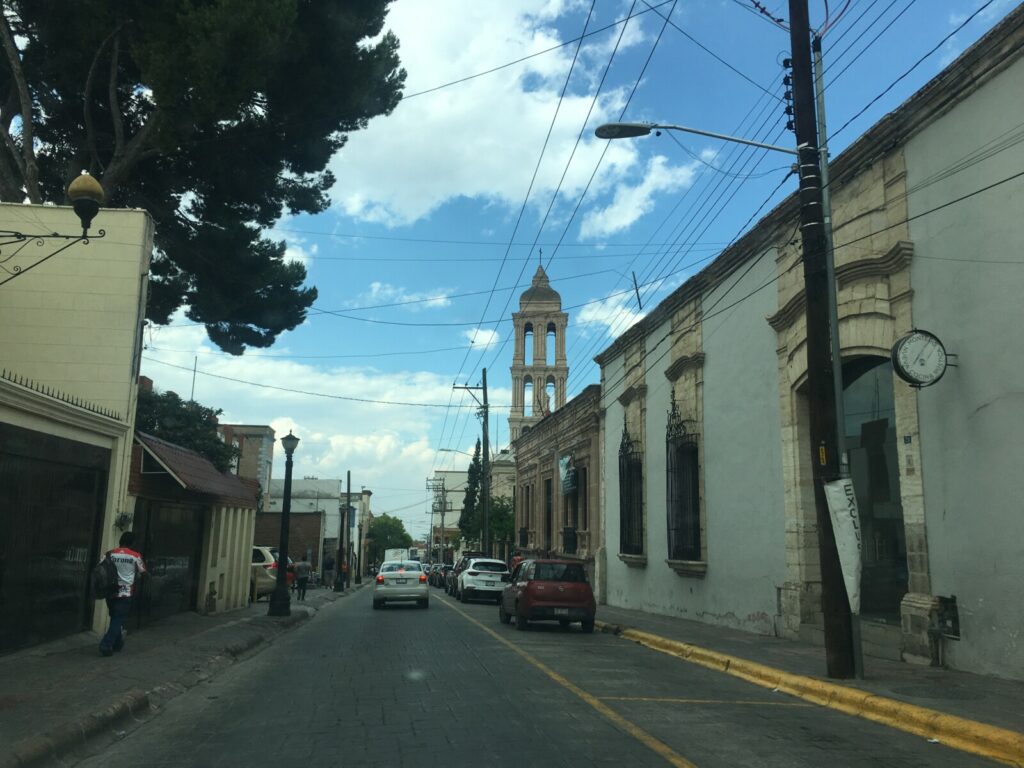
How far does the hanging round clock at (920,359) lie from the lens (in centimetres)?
1122

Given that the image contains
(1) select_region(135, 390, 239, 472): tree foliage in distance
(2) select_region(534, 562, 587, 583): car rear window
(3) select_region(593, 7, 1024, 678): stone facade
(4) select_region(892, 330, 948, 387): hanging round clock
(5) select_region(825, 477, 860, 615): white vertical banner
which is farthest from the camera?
(1) select_region(135, 390, 239, 472): tree foliage in distance

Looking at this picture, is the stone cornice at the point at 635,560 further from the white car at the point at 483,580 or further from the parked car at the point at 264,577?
the parked car at the point at 264,577

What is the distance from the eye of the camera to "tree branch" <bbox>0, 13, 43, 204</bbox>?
15.6 meters

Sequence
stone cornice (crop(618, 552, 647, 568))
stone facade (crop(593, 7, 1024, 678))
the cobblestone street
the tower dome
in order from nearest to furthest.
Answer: the cobblestone street < stone facade (crop(593, 7, 1024, 678)) < stone cornice (crop(618, 552, 647, 568)) < the tower dome

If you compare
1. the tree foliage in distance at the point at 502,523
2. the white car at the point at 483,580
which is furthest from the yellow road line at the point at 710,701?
the tree foliage in distance at the point at 502,523

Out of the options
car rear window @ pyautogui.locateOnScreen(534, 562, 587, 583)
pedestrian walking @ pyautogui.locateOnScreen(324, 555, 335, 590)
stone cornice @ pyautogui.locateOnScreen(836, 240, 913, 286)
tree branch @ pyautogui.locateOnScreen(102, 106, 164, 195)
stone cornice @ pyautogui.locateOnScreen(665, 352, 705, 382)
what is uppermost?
tree branch @ pyautogui.locateOnScreen(102, 106, 164, 195)

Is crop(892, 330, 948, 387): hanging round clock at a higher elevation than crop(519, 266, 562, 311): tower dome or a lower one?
lower

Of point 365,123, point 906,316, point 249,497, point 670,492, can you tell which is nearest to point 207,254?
point 365,123

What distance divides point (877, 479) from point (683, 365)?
7.96 meters

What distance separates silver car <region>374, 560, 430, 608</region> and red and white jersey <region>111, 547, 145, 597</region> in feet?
45.3

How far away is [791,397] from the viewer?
51.3 feet

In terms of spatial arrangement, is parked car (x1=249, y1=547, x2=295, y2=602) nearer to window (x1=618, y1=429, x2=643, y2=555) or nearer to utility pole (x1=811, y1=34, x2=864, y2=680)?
window (x1=618, y1=429, x2=643, y2=555)

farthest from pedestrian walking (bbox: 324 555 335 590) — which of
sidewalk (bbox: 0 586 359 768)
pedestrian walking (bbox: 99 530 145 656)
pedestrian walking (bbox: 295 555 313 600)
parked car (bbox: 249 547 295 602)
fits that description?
pedestrian walking (bbox: 99 530 145 656)

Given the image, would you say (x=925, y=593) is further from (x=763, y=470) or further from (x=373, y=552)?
(x=373, y=552)
